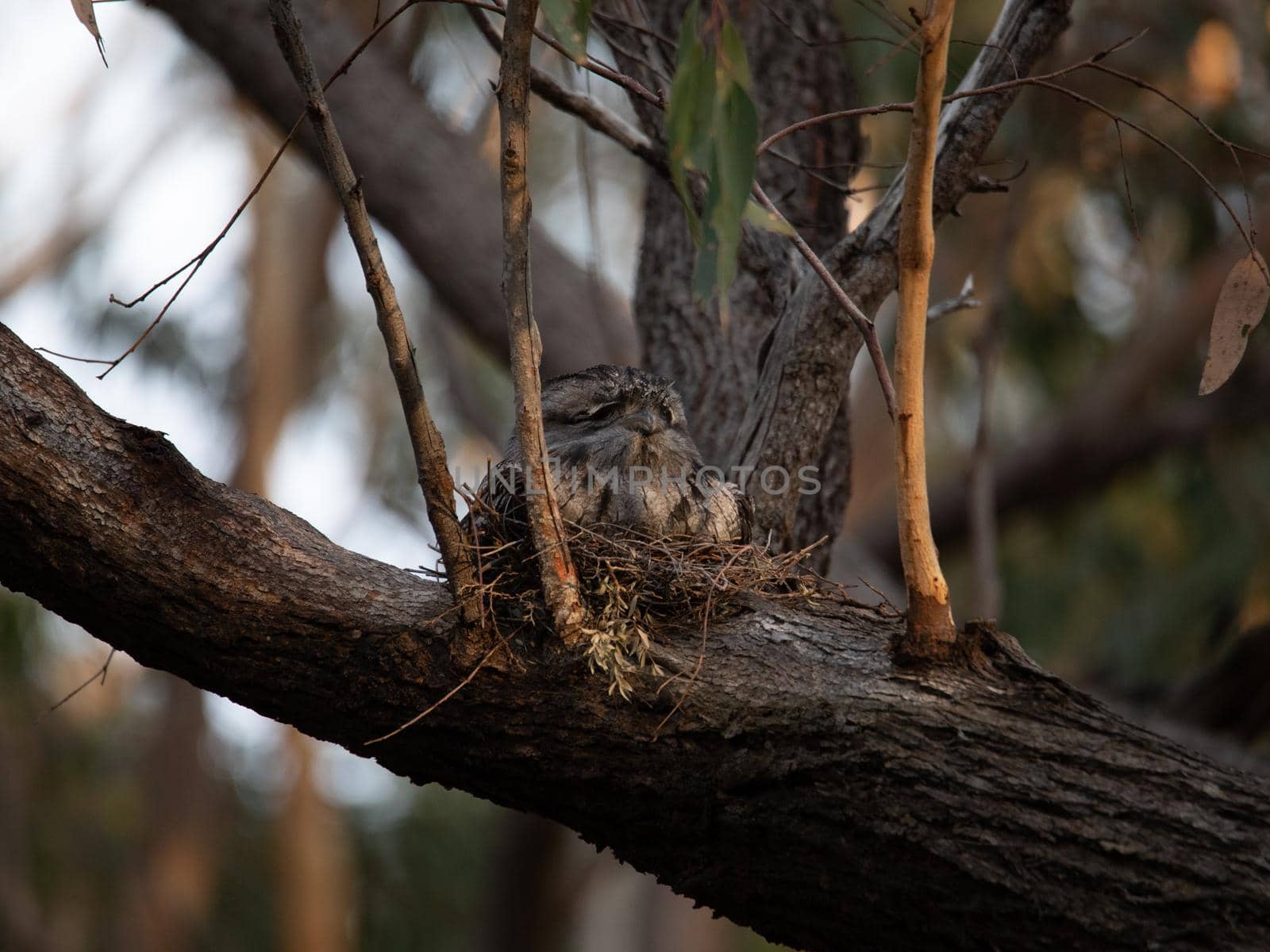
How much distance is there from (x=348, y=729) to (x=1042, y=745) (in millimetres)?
1371

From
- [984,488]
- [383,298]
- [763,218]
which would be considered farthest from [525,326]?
[984,488]

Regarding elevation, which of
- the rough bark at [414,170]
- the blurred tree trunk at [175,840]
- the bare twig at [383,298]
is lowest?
the blurred tree trunk at [175,840]

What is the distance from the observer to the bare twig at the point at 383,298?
2.16 metres

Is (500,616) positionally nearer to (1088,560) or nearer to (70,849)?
(1088,560)

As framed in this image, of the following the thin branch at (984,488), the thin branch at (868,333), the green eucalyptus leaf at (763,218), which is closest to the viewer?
the green eucalyptus leaf at (763,218)

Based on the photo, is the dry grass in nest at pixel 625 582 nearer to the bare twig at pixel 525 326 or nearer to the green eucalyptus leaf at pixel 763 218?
the bare twig at pixel 525 326

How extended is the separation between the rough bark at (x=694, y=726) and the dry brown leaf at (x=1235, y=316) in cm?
71

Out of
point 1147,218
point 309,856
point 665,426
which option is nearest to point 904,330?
point 665,426

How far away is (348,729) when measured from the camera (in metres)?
2.48

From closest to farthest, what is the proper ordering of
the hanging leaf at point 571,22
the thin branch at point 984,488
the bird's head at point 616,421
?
the hanging leaf at point 571,22 < the bird's head at point 616,421 < the thin branch at point 984,488

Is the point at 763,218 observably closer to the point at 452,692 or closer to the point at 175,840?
the point at 452,692

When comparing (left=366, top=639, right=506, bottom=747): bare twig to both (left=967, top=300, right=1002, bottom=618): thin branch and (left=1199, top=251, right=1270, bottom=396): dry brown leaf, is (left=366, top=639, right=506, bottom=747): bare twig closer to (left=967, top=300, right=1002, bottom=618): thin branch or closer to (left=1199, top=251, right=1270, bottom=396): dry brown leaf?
(left=1199, top=251, right=1270, bottom=396): dry brown leaf

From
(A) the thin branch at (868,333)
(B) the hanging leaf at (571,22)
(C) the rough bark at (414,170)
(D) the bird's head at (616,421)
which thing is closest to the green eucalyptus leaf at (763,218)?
(A) the thin branch at (868,333)

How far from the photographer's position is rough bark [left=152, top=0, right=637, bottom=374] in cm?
546
